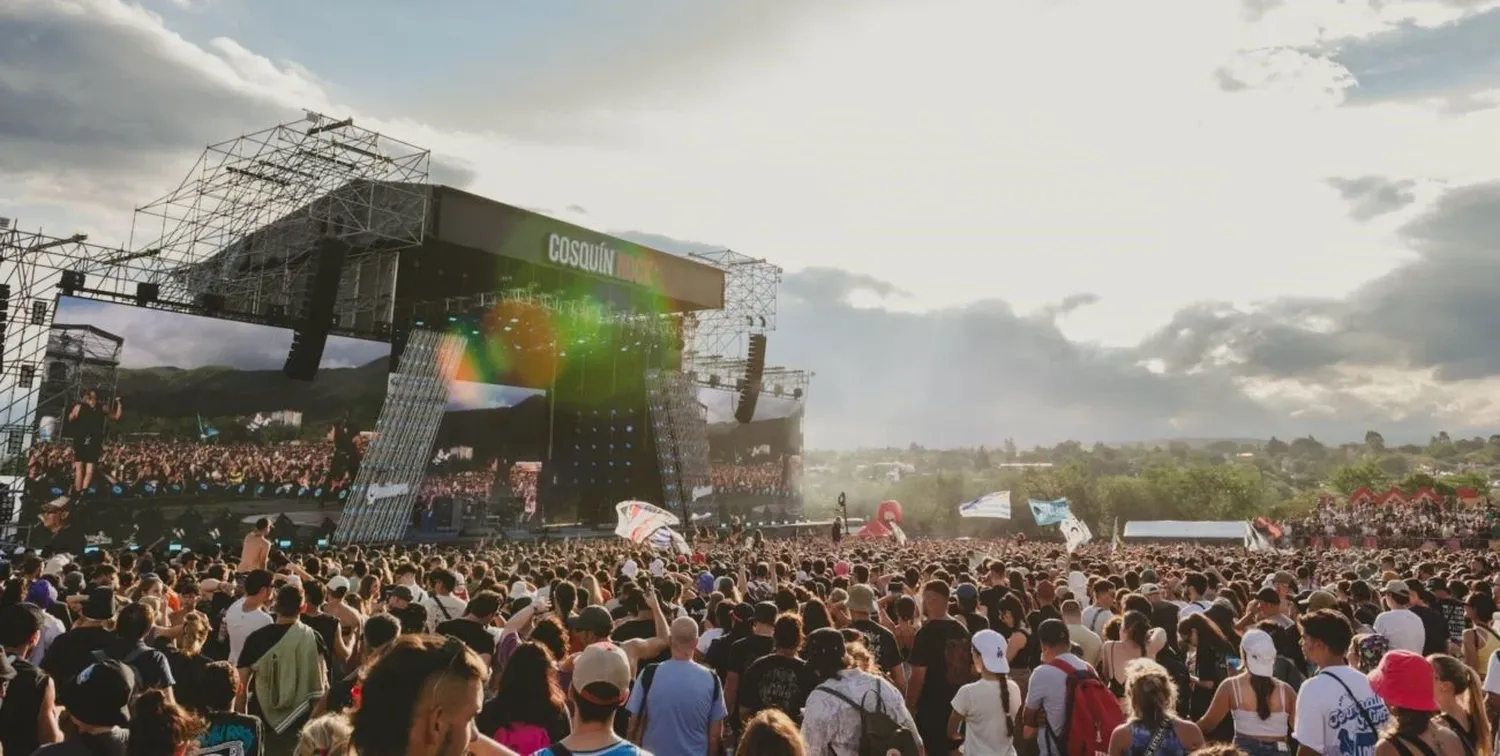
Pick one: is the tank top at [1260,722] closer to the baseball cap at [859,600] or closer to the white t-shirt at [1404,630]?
the baseball cap at [859,600]

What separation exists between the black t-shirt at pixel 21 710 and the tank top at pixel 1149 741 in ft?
17.2

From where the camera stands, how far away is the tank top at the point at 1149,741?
428 cm

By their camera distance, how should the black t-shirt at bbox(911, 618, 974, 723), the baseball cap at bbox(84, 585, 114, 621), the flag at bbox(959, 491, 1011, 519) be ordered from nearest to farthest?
the baseball cap at bbox(84, 585, 114, 621) < the black t-shirt at bbox(911, 618, 974, 723) < the flag at bbox(959, 491, 1011, 519)

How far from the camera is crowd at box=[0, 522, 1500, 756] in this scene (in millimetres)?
3443

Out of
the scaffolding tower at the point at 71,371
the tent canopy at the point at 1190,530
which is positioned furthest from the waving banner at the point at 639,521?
the tent canopy at the point at 1190,530

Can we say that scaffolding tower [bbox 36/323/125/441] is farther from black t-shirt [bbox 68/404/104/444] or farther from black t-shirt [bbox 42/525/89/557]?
black t-shirt [bbox 42/525/89/557]

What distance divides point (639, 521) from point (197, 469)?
14.0 meters

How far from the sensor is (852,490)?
110312mm

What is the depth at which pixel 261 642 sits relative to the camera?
582 centimetres

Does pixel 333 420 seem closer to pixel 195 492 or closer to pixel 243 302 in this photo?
pixel 195 492

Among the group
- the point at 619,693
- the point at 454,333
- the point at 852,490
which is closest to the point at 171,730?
the point at 619,693

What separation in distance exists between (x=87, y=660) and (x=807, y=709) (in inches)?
178

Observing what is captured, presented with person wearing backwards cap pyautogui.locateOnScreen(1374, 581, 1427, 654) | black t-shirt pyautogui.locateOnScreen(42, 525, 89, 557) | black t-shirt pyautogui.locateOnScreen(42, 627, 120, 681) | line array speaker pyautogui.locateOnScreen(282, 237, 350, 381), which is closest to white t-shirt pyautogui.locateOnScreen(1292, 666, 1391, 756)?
person wearing backwards cap pyautogui.locateOnScreen(1374, 581, 1427, 654)

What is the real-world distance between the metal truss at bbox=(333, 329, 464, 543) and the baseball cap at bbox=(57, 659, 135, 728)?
24.7 meters
